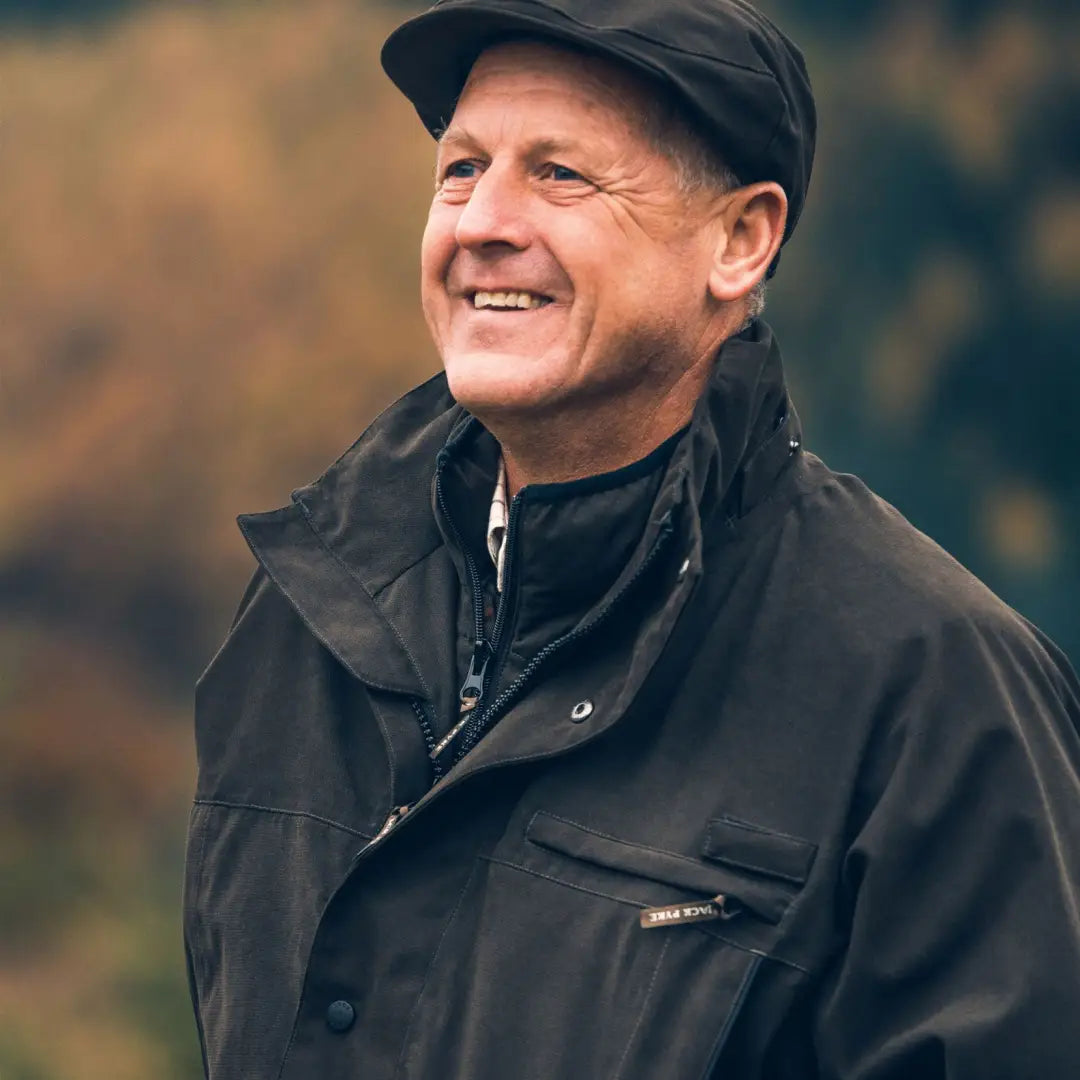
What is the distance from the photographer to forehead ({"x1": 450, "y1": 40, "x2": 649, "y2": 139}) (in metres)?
1.85

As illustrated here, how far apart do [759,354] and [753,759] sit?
0.44 metres

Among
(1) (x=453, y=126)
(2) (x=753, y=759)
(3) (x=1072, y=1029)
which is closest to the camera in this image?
(3) (x=1072, y=1029)

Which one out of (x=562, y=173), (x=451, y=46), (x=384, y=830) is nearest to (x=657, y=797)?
(x=384, y=830)

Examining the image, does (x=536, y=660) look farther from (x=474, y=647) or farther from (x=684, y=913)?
(x=684, y=913)

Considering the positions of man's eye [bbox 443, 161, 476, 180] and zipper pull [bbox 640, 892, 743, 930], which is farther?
man's eye [bbox 443, 161, 476, 180]

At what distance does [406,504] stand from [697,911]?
2.26 feet

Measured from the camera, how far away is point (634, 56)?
178cm

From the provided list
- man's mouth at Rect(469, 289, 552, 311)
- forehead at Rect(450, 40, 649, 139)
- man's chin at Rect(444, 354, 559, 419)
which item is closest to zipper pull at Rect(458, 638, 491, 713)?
man's chin at Rect(444, 354, 559, 419)

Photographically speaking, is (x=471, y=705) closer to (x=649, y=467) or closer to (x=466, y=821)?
(x=466, y=821)

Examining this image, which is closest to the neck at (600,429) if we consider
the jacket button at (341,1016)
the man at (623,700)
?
the man at (623,700)

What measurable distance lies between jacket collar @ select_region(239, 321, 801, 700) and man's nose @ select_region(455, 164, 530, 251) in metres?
0.26

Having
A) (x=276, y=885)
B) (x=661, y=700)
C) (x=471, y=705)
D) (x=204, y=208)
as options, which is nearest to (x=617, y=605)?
(x=661, y=700)

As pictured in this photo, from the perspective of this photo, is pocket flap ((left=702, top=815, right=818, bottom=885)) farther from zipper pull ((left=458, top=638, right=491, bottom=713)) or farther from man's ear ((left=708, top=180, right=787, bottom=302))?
man's ear ((left=708, top=180, right=787, bottom=302))

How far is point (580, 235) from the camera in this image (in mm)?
1846
